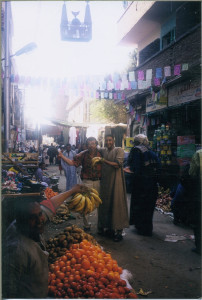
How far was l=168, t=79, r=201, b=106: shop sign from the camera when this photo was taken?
8.72 metres

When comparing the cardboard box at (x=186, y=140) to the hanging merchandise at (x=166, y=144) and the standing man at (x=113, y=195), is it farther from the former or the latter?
the standing man at (x=113, y=195)

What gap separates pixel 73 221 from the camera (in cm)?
699

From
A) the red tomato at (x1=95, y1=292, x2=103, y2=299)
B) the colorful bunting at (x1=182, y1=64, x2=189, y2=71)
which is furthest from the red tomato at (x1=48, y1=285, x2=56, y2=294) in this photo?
the colorful bunting at (x1=182, y1=64, x2=189, y2=71)

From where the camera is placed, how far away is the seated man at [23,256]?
2166mm

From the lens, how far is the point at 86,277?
127 inches

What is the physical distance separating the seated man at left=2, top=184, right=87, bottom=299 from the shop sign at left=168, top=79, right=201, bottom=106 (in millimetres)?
7411

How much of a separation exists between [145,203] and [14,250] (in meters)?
4.01

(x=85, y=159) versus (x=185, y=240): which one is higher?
(x=85, y=159)

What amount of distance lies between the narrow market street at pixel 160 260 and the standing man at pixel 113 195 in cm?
30

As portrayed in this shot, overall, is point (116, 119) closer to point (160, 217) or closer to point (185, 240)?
point (160, 217)

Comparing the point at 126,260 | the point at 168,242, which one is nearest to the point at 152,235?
the point at 168,242

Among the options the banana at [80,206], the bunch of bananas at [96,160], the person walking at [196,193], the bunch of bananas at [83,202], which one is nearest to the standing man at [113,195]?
the bunch of bananas at [96,160]

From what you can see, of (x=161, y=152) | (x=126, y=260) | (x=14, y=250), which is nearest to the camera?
(x=14, y=250)

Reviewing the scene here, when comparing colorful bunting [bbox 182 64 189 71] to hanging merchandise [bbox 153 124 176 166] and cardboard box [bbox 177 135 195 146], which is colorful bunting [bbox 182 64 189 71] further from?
cardboard box [bbox 177 135 195 146]
